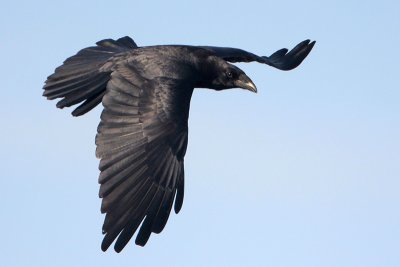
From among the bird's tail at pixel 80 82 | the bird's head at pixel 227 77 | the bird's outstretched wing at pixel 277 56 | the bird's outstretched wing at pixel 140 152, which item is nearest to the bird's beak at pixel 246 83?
the bird's head at pixel 227 77

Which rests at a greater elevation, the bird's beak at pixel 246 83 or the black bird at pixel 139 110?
the bird's beak at pixel 246 83

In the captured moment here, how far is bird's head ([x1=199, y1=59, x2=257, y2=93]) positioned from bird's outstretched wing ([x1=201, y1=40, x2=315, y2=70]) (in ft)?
2.28

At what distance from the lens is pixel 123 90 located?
18.9m

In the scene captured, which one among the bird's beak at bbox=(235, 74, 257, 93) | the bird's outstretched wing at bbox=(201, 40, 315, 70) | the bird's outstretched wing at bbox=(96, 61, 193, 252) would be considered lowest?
the bird's outstretched wing at bbox=(96, 61, 193, 252)

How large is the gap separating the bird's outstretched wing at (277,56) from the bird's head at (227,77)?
694 mm

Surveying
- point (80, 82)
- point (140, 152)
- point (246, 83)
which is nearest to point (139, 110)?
point (140, 152)

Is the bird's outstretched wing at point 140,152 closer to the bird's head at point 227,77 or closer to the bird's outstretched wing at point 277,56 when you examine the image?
the bird's head at point 227,77

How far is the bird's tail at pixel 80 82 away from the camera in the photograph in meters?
19.9

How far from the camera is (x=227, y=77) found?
21.5m

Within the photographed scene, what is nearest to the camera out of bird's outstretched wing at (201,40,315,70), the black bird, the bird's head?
the black bird

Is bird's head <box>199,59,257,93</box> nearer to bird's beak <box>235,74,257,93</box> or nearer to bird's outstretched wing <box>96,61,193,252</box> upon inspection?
bird's beak <box>235,74,257,93</box>

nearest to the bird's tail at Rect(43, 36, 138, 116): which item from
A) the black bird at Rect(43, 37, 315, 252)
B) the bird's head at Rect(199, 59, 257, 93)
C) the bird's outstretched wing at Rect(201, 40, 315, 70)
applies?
the black bird at Rect(43, 37, 315, 252)

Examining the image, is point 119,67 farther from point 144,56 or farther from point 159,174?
point 159,174

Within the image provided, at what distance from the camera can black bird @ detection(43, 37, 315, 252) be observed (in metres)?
17.5
